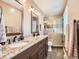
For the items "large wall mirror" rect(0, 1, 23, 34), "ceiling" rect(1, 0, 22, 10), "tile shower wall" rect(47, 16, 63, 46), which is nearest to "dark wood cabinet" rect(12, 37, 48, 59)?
"large wall mirror" rect(0, 1, 23, 34)

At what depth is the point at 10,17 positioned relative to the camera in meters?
2.96

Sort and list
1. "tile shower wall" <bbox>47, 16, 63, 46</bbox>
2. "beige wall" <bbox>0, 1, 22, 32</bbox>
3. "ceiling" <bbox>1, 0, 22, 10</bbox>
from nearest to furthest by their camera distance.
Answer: "beige wall" <bbox>0, 1, 22, 32</bbox> < "ceiling" <bbox>1, 0, 22, 10</bbox> < "tile shower wall" <bbox>47, 16, 63, 46</bbox>

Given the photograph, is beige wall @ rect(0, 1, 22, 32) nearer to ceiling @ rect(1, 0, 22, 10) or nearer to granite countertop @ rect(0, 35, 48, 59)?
ceiling @ rect(1, 0, 22, 10)

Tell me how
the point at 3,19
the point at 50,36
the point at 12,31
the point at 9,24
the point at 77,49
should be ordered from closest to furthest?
the point at 3,19, the point at 9,24, the point at 12,31, the point at 77,49, the point at 50,36

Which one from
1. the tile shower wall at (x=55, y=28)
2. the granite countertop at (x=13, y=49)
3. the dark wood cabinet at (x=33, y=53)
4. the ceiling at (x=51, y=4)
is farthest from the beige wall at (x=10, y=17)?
the tile shower wall at (x=55, y=28)

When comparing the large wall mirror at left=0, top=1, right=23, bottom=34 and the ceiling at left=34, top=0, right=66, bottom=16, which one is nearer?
the large wall mirror at left=0, top=1, right=23, bottom=34

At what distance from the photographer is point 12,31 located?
3.11 meters

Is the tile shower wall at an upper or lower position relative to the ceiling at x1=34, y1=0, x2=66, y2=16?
lower

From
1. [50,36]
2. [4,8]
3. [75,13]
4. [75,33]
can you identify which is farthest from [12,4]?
[50,36]

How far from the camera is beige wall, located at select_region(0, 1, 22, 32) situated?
8.72 feet

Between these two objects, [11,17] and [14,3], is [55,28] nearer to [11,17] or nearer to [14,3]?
[14,3]

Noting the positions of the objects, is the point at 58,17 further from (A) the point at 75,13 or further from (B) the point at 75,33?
(B) the point at 75,33

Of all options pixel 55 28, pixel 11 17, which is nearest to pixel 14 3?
pixel 11 17

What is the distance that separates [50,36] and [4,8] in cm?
713
